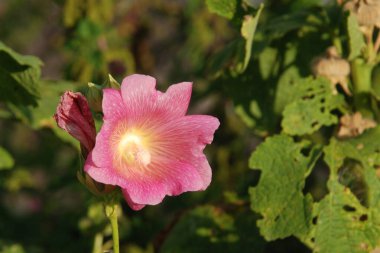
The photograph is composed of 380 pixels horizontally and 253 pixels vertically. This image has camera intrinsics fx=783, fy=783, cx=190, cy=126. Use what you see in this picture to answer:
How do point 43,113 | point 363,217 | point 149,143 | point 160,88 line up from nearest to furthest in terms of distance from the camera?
point 149,143 < point 363,217 < point 43,113 < point 160,88

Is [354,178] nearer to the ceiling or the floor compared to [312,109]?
nearer to the floor

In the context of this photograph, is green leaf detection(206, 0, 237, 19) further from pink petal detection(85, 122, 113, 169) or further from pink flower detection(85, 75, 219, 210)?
pink petal detection(85, 122, 113, 169)

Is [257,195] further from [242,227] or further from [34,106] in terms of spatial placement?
[34,106]

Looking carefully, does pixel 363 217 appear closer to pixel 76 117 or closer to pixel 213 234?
pixel 213 234

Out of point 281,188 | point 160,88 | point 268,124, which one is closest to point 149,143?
point 281,188

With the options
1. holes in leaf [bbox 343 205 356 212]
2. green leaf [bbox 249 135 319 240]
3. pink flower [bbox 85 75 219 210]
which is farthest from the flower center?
holes in leaf [bbox 343 205 356 212]

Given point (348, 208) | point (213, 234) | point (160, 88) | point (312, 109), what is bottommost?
point (160, 88)

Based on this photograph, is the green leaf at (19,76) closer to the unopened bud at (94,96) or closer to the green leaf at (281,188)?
the unopened bud at (94,96)

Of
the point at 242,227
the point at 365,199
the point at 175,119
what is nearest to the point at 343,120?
the point at 365,199

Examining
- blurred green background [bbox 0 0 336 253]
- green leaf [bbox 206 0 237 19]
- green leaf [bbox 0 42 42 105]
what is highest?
green leaf [bbox 206 0 237 19]
